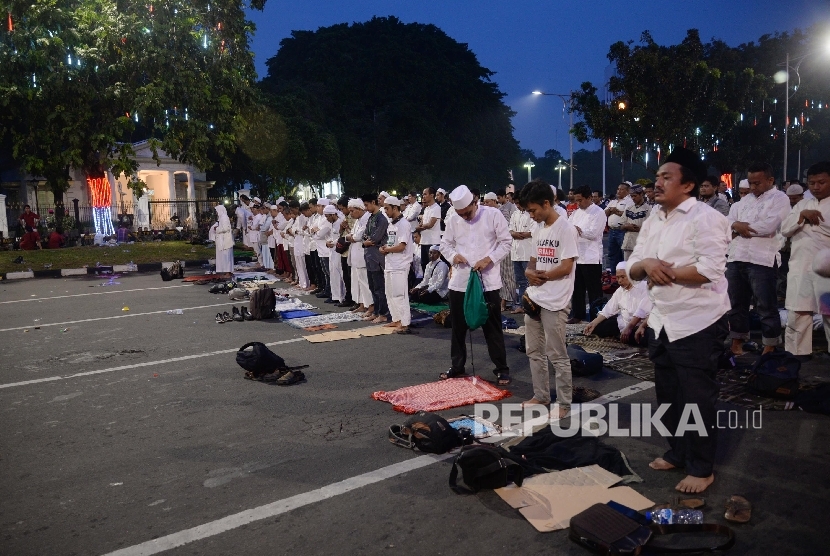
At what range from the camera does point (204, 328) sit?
1096 centimetres

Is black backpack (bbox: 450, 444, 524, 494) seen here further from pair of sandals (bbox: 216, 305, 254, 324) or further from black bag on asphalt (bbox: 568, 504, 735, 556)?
pair of sandals (bbox: 216, 305, 254, 324)

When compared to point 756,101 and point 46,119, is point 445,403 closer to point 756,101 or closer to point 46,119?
point 46,119

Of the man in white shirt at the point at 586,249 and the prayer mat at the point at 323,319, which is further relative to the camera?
the prayer mat at the point at 323,319

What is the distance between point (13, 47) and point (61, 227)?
25.2ft

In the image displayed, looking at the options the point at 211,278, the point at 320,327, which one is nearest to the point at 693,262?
the point at 320,327

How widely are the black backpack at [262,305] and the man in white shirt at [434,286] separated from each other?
2819mm

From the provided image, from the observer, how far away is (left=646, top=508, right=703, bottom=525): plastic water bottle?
3.82 meters

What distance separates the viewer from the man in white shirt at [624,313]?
8.28 meters

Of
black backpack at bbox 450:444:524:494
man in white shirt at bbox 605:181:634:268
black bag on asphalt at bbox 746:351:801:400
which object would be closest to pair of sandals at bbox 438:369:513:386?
black bag on asphalt at bbox 746:351:801:400

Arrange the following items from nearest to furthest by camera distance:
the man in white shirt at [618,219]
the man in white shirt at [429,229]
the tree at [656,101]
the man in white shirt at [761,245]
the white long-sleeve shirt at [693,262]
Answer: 1. the white long-sleeve shirt at [693,262]
2. the man in white shirt at [761,245]
3. the man in white shirt at [618,219]
4. the man in white shirt at [429,229]
5. the tree at [656,101]

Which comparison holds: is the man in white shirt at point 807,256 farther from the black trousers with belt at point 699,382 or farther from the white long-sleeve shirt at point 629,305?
the black trousers with belt at point 699,382

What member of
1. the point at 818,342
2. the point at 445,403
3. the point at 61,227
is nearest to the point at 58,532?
the point at 445,403

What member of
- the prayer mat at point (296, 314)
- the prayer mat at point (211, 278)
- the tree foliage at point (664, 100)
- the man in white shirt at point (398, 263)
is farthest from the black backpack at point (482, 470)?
the tree foliage at point (664, 100)

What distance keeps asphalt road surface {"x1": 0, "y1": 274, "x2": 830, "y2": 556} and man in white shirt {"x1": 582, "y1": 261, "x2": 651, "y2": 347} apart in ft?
4.37
